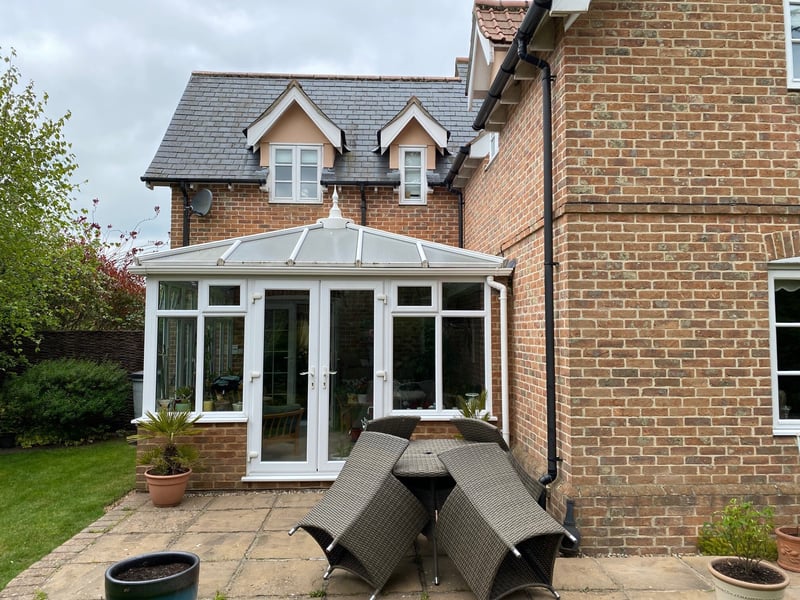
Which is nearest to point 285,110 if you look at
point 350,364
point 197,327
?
point 197,327

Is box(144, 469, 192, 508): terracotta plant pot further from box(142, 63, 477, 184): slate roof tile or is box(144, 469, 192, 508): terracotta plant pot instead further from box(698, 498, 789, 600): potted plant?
box(142, 63, 477, 184): slate roof tile

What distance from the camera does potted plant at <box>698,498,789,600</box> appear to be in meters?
3.66

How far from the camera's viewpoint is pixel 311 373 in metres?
7.37

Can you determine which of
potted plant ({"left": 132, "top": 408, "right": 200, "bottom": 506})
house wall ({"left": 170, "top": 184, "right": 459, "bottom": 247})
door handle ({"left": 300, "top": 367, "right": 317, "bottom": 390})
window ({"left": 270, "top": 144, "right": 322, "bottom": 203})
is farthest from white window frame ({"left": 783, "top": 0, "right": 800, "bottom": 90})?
window ({"left": 270, "top": 144, "right": 322, "bottom": 203})

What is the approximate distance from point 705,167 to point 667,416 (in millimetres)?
2485

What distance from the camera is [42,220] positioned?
10.5 meters

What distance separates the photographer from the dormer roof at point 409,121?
37.0 feet

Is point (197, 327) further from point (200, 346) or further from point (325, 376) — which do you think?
point (325, 376)

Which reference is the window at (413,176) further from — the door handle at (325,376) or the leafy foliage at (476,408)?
the leafy foliage at (476,408)

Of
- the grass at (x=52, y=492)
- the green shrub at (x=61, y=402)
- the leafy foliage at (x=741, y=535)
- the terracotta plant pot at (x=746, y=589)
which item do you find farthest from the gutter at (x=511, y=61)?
the green shrub at (x=61, y=402)

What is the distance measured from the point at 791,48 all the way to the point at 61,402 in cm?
1239

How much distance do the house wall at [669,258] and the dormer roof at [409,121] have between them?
20.3ft

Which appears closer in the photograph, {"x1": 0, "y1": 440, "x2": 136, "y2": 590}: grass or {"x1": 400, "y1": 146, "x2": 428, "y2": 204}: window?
{"x1": 0, "y1": 440, "x2": 136, "y2": 590}: grass

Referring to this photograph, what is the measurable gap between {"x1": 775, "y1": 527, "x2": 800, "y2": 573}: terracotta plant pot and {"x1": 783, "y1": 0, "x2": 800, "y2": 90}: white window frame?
4256 mm
